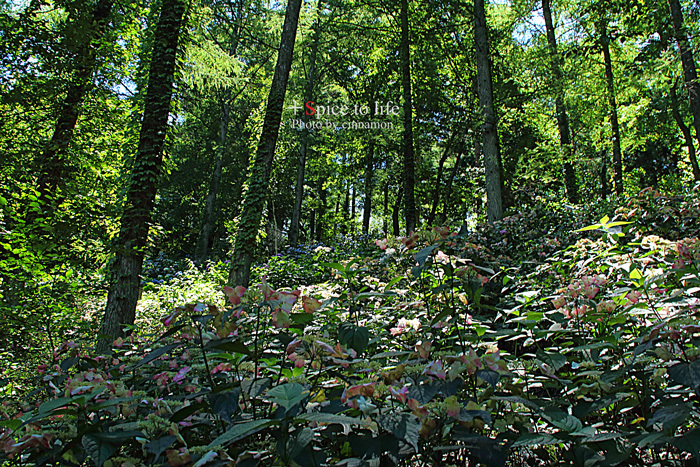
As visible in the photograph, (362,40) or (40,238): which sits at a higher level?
(362,40)

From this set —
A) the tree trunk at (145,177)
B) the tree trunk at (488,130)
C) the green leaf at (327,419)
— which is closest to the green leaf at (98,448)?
the green leaf at (327,419)

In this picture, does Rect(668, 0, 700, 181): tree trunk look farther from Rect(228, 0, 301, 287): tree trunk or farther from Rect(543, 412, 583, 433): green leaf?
Rect(543, 412, 583, 433): green leaf

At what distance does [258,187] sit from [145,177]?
7.91 feet

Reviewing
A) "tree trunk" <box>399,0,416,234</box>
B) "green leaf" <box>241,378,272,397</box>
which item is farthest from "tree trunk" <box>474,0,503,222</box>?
"green leaf" <box>241,378,272,397</box>

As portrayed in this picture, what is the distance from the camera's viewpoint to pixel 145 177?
19.4ft

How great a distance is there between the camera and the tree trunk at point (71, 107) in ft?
16.9

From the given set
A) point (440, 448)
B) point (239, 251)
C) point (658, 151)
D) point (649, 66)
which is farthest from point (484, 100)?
point (658, 151)

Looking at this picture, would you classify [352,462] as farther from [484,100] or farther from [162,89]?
[484,100]

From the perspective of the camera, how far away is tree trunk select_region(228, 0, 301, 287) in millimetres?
7883

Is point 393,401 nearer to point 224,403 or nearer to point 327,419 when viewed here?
point 327,419

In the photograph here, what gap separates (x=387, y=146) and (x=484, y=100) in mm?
7633

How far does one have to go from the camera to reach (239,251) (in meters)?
7.89

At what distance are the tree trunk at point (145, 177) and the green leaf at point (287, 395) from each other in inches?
193

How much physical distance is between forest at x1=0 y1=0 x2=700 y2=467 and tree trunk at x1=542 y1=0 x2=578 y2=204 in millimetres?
92
